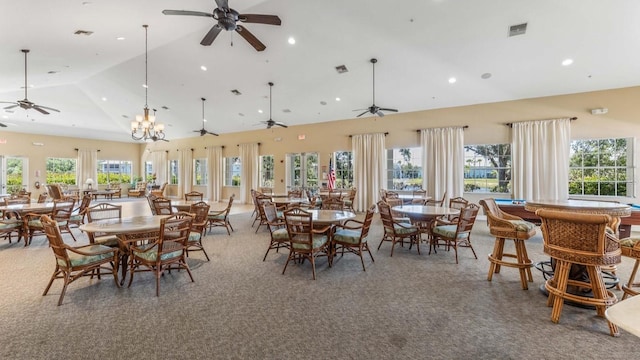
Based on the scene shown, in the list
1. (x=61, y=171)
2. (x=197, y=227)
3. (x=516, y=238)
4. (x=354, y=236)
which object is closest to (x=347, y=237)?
(x=354, y=236)

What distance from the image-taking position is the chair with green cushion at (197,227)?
163 inches

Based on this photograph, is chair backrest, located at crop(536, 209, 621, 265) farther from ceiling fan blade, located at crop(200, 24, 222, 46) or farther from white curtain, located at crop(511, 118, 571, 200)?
white curtain, located at crop(511, 118, 571, 200)

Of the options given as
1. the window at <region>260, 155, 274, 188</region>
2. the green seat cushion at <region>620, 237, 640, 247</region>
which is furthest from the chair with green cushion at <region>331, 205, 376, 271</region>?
the window at <region>260, 155, 274, 188</region>

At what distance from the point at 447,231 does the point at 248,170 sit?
32.2 ft

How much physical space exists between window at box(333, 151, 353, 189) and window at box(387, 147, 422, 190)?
1405mm

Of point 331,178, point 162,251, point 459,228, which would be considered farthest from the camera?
point 331,178

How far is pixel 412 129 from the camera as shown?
30.2 feet

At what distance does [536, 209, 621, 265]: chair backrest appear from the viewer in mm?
2408

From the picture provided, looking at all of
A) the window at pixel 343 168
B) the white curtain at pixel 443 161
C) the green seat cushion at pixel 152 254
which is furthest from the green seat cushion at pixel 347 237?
the window at pixel 343 168

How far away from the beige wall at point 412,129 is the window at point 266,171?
11.3 inches

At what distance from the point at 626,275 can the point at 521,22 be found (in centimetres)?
424

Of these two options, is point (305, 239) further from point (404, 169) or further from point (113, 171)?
point (113, 171)

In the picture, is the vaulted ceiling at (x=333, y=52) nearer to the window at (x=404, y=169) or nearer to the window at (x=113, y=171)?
the window at (x=404, y=169)

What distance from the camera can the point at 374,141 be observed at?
384 inches
